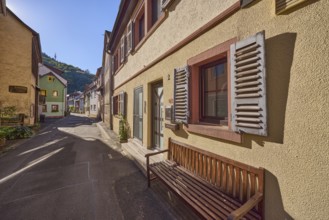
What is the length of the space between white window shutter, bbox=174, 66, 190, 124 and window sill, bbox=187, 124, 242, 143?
257 millimetres

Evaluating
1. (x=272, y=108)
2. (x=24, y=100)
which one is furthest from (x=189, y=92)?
(x=24, y=100)

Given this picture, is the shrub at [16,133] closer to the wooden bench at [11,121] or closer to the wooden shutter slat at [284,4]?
the wooden bench at [11,121]

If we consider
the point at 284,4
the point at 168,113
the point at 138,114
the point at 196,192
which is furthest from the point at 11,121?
the point at 284,4

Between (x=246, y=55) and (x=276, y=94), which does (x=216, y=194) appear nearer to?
(x=276, y=94)

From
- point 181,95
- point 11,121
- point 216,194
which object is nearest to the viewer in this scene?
point 216,194

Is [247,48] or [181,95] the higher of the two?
[247,48]

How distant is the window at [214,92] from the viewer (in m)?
2.71

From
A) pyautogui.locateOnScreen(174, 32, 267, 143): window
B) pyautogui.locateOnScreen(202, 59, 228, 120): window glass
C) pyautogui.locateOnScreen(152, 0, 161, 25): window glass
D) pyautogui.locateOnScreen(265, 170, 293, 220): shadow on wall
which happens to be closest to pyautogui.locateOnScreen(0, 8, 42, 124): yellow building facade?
pyautogui.locateOnScreen(152, 0, 161, 25): window glass

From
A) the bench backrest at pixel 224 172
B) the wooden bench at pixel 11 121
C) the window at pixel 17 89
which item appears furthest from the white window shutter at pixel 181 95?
the window at pixel 17 89

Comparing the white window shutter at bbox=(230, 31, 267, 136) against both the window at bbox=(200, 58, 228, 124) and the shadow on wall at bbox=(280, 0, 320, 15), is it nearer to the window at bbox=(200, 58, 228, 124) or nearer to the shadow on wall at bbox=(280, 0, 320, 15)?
the shadow on wall at bbox=(280, 0, 320, 15)

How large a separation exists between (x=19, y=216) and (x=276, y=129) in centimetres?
399

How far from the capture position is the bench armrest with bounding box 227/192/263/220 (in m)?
1.54

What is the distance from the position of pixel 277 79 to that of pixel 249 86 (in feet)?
0.93

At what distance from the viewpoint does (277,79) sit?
5.89ft
